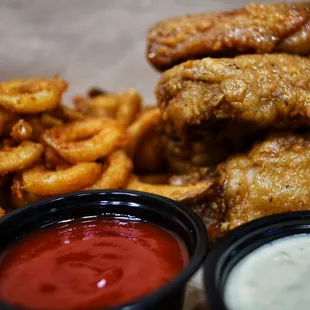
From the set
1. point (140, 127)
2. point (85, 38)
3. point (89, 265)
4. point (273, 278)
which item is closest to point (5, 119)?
point (140, 127)

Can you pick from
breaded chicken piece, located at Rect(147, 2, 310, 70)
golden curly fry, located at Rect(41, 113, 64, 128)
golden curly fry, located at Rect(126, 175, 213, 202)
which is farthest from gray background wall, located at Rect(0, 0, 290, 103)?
golden curly fry, located at Rect(126, 175, 213, 202)

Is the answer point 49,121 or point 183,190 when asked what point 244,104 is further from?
point 49,121

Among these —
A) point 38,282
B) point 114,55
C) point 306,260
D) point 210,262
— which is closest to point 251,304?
point 210,262

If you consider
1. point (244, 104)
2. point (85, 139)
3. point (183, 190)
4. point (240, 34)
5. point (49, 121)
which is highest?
point (240, 34)

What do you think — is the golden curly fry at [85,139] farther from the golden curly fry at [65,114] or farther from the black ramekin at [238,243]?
the black ramekin at [238,243]

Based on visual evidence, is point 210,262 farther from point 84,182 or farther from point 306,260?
point 84,182

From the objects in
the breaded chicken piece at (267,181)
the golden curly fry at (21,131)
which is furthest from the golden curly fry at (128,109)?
the breaded chicken piece at (267,181)

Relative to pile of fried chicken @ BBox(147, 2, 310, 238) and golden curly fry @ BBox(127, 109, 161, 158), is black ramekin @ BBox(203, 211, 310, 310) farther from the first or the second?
golden curly fry @ BBox(127, 109, 161, 158)
